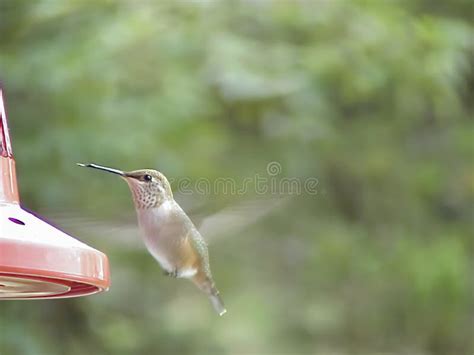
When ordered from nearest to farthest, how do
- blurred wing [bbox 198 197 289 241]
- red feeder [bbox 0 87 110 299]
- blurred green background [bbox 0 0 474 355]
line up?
red feeder [bbox 0 87 110 299]
blurred wing [bbox 198 197 289 241]
blurred green background [bbox 0 0 474 355]

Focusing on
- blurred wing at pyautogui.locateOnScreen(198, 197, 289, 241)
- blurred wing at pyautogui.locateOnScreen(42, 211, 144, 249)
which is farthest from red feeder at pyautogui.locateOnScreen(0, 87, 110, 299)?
blurred wing at pyautogui.locateOnScreen(198, 197, 289, 241)

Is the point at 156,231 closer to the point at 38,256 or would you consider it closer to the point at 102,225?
the point at 102,225

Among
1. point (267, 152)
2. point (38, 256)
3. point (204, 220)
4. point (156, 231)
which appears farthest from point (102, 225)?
point (267, 152)

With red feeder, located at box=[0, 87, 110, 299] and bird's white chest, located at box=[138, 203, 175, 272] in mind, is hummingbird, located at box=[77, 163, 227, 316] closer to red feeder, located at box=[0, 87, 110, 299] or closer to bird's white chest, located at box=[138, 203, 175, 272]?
bird's white chest, located at box=[138, 203, 175, 272]

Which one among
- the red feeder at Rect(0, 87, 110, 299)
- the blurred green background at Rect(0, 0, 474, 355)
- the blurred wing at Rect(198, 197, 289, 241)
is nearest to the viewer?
the red feeder at Rect(0, 87, 110, 299)

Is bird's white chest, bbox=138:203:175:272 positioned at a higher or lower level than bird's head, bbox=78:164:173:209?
lower

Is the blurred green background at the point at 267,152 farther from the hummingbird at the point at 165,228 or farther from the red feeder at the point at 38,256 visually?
the red feeder at the point at 38,256

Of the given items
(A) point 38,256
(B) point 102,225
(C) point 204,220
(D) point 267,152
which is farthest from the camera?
(D) point 267,152

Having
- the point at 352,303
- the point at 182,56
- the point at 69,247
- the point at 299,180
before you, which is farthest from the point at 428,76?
the point at 69,247

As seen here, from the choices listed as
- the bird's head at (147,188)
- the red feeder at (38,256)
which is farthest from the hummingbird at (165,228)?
the red feeder at (38,256)
